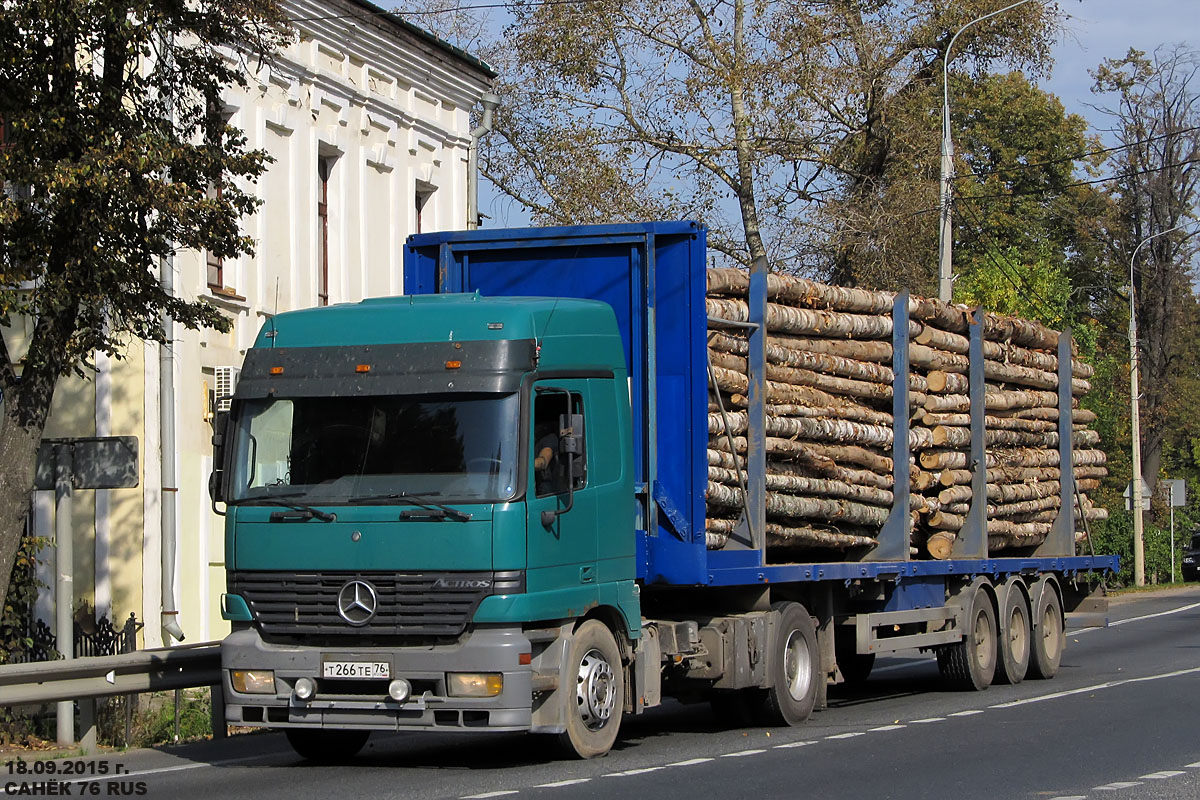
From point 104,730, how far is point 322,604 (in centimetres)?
535

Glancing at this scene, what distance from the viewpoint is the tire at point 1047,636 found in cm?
1884

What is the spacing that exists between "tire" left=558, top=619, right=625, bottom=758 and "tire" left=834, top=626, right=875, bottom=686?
13.0 ft

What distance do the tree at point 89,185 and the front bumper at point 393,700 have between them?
149 inches

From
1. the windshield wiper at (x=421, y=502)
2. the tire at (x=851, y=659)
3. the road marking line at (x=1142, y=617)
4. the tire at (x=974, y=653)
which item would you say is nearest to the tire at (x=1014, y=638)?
the tire at (x=974, y=653)

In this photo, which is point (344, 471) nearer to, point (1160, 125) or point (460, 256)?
point (460, 256)

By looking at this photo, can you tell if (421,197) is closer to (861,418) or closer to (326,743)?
(861,418)

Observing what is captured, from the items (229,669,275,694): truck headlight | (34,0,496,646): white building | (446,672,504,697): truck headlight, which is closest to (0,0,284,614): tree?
(34,0,496,646): white building

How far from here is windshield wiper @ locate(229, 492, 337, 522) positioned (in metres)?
10.6

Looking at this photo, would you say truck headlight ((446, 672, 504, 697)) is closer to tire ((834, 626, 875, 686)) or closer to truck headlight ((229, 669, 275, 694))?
truck headlight ((229, 669, 275, 694))

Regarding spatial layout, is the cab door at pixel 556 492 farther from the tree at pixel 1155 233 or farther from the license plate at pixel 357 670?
the tree at pixel 1155 233

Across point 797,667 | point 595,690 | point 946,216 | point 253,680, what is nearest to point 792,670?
point 797,667

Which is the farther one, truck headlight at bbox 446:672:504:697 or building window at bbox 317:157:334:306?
building window at bbox 317:157:334:306

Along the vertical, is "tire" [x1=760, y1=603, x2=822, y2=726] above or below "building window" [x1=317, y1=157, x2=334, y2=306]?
below

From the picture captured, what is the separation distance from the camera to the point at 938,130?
107ft
